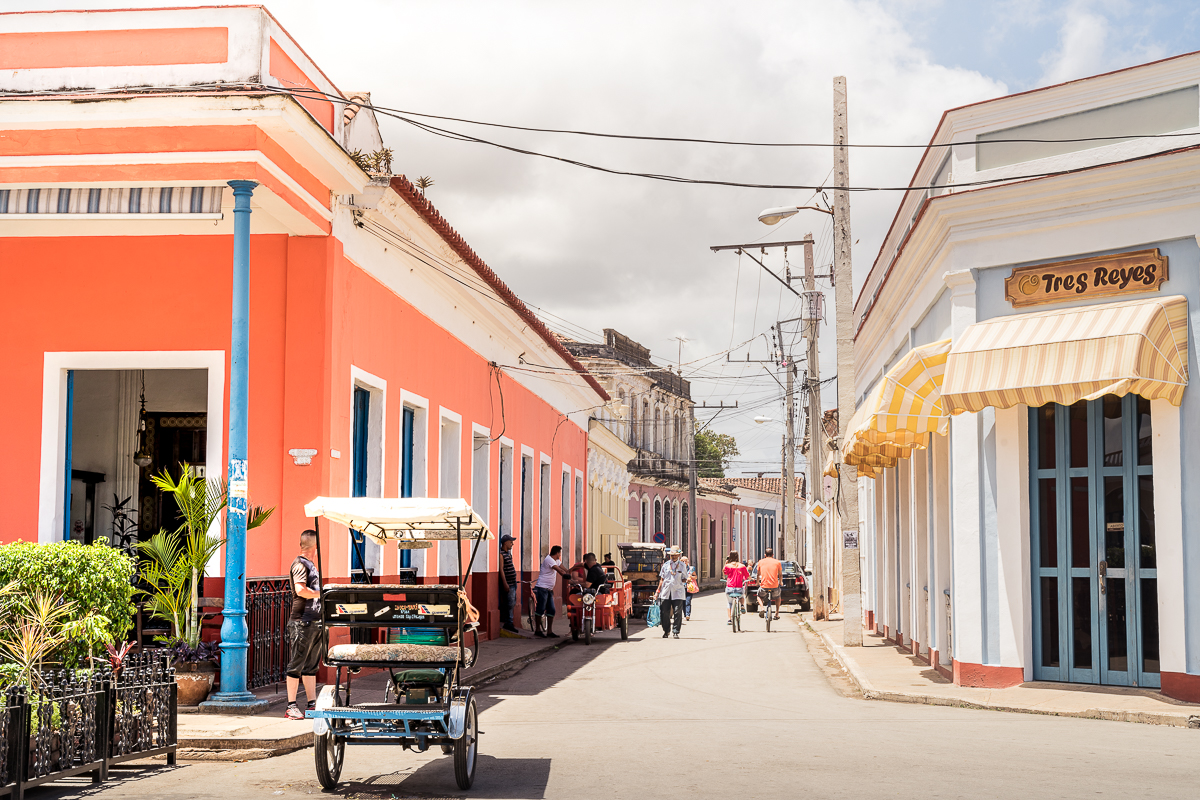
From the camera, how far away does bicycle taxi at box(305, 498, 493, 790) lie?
7.85 m

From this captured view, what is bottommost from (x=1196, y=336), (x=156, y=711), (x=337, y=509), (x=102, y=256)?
(x=156, y=711)

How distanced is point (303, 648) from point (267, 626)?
153cm

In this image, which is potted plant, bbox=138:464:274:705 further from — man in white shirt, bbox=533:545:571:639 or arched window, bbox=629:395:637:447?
arched window, bbox=629:395:637:447

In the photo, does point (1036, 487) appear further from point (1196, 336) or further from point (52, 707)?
point (52, 707)

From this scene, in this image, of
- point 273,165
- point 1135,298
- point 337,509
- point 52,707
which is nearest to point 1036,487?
point 1135,298

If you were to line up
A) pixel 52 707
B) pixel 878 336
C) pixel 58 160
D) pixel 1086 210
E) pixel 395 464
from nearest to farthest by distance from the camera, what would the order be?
1. pixel 52 707
2. pixel 58 160
3. pixel 1086 210
4. pixel 395 464
5. pixel 878 336

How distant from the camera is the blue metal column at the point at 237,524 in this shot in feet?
34.4

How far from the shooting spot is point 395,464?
1507 centimetres

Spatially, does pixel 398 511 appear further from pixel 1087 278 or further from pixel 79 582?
pixel 1087 278

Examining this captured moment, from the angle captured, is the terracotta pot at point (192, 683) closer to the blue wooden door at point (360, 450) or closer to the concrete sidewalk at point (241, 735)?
the concrete sidewalk at point (241, 735)

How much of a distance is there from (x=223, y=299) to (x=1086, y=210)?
8718 mm

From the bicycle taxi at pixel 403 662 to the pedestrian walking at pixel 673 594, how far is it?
1307 cm

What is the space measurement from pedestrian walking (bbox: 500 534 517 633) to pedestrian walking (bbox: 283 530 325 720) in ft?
32.4

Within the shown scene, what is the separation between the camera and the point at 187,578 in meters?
11.0
